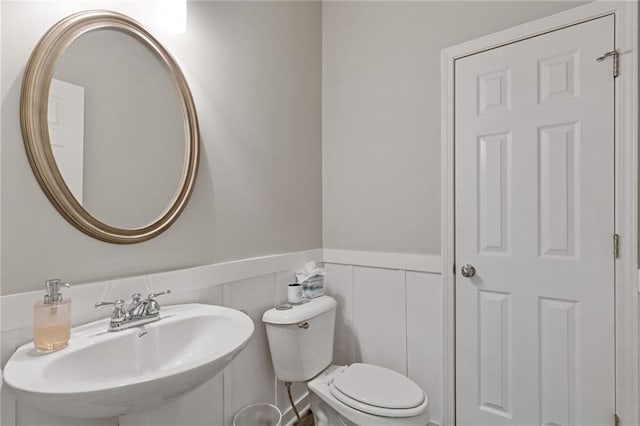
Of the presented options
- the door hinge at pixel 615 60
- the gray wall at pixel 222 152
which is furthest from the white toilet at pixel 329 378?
the door hinge at pixel 615 60

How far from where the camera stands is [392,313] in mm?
1788

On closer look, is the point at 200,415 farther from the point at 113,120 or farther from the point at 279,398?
the point at 113,120

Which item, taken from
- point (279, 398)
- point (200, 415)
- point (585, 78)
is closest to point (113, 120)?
point (200, 415)

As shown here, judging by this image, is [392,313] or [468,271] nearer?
[468,271]

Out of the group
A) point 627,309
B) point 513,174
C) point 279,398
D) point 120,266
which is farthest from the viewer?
point 279,398

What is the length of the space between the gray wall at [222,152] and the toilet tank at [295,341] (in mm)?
328

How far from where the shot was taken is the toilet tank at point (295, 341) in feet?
4.84

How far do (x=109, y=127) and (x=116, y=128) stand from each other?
0.02m

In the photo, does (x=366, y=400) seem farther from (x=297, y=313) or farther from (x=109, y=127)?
(x=109, y=127)

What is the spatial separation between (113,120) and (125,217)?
31 cm

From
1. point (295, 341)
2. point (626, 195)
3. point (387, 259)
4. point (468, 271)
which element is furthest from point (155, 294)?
point (626, 195)

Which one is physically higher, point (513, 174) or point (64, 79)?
point (64, 79)

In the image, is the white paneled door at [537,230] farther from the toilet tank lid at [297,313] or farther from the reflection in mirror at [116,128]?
the reflection in mirror at [116,128]

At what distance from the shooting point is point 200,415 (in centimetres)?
127
